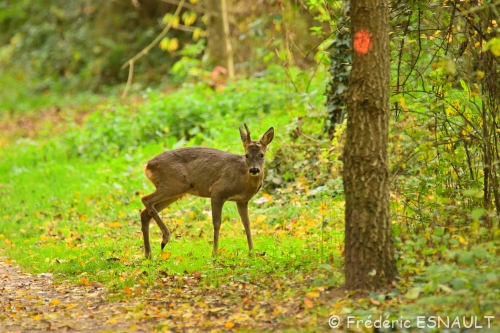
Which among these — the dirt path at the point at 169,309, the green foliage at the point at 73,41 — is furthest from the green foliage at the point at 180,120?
the green foliage at the point at 73,41

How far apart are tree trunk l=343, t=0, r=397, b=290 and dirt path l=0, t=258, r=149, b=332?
74.6 inches

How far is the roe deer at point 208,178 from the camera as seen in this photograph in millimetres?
8547

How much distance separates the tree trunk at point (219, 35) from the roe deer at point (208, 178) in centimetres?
925

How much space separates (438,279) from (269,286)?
1973 millimetres

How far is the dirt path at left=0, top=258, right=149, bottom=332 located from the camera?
613 cm

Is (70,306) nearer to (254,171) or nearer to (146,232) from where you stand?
(146,232)

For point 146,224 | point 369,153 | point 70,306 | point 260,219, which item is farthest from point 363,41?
point 260,219

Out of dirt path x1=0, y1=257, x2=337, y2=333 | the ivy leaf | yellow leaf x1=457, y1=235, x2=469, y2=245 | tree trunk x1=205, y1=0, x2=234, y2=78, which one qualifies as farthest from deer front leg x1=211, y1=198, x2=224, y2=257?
tree trunk x1=205, y1=0, x2=234, y2=78

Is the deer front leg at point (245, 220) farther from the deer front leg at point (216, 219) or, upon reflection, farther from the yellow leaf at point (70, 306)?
the yellow leaf at point (70, 306)

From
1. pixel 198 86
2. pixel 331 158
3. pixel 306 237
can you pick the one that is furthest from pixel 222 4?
pixel 306 237

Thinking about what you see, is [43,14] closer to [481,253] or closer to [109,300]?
[109,300]

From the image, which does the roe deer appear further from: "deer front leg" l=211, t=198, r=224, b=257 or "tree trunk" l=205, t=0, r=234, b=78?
"tree trunk" l=205, t=0, r=234, b=78

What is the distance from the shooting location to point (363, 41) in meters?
5.88

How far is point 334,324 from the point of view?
543 cm
